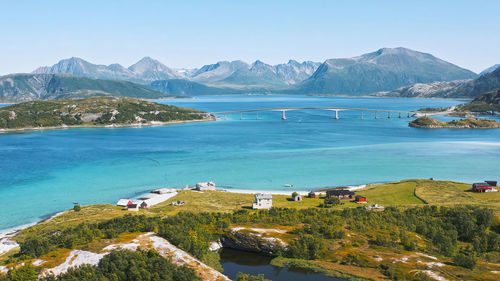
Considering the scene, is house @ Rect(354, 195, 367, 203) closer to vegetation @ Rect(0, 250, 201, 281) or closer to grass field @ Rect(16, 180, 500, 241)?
grass field @ Rect(16, 180, 500, 241)

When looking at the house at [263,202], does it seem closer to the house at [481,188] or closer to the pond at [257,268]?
the pond at [257,268]

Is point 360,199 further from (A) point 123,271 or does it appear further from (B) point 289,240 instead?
(A) point 123,271

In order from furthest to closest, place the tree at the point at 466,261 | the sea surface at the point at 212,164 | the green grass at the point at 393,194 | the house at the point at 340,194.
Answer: the sea surface at the point at 212,164 → the house at the point at 340,194 → the green grass at the point at 393,194 → the tree at the point at 466,261

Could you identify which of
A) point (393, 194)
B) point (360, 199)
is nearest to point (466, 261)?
point (360, 199)

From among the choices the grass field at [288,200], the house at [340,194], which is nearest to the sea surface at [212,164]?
the grass field at [288,200]

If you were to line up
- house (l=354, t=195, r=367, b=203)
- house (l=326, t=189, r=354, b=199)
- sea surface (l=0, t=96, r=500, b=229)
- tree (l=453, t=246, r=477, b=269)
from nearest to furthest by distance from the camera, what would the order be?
1. tree (l=453, t=246, r=477, b=269)
2. house (l=354, t=195, r=367, b=203)
3. house (l=326, t=189, r=354, b=199)
4. sea surface (l=0, t=96, r=500, b=229)

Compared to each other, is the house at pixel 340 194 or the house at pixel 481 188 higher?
the house at pixel 481 188

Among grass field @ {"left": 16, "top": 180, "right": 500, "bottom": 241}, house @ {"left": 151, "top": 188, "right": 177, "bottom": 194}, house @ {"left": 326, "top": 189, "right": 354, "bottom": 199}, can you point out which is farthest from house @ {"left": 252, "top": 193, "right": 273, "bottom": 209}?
house @ {"left": 151, "top": 188, "right": 177, "bottom": 194}
